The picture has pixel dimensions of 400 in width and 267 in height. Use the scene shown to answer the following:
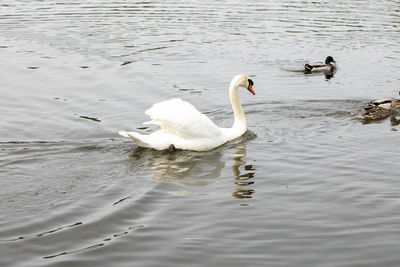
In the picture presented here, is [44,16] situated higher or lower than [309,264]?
higher

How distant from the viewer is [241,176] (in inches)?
423

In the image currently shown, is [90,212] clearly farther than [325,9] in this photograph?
No

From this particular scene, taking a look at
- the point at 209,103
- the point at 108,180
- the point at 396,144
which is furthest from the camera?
the point at 209,103

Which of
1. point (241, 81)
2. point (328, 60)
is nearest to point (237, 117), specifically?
point (241, 81)

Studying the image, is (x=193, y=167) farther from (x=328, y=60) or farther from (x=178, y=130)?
(x=328, y=60)

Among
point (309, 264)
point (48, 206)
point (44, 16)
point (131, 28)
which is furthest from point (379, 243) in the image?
point (44, 16)

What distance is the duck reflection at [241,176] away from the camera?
995cm

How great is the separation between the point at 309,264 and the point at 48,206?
3716 millimetres

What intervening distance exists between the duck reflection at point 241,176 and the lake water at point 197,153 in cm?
3

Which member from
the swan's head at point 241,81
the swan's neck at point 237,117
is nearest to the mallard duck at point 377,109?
the swan's head at point 241,81

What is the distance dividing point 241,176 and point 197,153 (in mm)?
1441

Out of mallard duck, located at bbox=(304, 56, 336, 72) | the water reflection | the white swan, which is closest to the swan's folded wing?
the white swan

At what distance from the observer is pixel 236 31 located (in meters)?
23.5

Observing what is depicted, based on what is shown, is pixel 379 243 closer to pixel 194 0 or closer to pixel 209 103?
pixel 209 103
